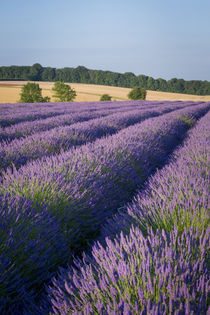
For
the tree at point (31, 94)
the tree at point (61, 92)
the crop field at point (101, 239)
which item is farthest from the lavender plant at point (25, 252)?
the tree at point (61, 92)

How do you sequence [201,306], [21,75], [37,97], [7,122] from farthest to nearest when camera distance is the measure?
[21,75], [37,97], [7,122], [201,306]

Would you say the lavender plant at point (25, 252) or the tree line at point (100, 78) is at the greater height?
the tree line at point (100, 78)

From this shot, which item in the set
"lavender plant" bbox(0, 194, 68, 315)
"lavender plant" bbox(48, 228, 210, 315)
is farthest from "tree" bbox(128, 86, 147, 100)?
"lavender plant" bbox(48, 228, 210, 315)

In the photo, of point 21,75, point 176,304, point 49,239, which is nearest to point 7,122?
point 49,239

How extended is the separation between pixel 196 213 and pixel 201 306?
2.00 feet

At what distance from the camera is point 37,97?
2969 cm

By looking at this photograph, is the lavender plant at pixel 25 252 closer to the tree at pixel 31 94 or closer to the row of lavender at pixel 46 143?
the row of lavender at pixel 46 143

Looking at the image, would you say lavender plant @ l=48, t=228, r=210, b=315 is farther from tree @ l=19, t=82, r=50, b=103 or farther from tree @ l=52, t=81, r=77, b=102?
tree @ l=52, t=81, r=77, b=102

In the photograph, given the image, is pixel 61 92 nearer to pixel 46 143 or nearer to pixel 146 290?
pixel 46 143

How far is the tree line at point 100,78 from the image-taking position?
65.9 meters

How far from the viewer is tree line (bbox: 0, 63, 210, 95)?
65.9 meters

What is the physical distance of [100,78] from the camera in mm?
74125

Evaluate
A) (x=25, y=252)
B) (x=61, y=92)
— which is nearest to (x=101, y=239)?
(x=25, y=252)

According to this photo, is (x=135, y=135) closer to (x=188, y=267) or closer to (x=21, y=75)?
(x=188, y=267)
